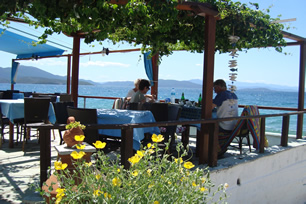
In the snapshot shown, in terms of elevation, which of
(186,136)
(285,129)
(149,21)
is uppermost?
(149,21)

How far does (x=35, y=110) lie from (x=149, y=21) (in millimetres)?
2543

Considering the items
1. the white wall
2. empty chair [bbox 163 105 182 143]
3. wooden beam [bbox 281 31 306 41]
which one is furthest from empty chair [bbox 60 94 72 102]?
wooden beam [bbox 281 31 306 41]

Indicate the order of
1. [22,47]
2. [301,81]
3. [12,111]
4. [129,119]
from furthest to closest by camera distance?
1. [22,47]
2. [301,81]
3. [12,111]
4. [129,119]

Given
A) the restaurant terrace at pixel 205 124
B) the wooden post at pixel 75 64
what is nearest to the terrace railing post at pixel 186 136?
the restaurant terrace at pixel 205 124

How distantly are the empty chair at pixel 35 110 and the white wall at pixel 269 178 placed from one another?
2.98 m

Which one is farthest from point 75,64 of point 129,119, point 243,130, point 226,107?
point 243,130

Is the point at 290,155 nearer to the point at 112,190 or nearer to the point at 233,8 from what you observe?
the point at 233,8

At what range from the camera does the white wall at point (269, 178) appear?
A: 389 cm

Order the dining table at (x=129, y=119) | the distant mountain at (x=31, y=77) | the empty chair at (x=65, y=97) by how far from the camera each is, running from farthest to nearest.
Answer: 1. the distant mountain at (x=31, y=77)
2. the empty chair at (x=65, y=97)
3. the dining table at (x=129, y=119)

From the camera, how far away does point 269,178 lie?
4586 millimetres

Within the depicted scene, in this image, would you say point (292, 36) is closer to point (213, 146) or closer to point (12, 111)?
point (213, 146)

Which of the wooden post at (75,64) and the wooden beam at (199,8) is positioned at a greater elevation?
the wooden beam at (199,8)

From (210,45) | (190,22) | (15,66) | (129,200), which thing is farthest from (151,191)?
(15,66)

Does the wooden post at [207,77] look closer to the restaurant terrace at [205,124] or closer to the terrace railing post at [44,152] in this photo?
the restaurant terrace at [205,124]
